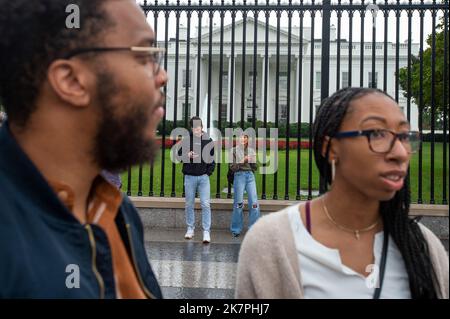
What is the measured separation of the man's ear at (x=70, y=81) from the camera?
1.21 metres

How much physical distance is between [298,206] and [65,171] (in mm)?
904

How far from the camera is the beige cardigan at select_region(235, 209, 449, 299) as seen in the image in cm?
156

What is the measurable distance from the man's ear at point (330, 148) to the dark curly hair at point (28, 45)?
95 centimetres

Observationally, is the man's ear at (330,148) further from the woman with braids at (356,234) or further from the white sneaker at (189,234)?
the white sneaker at (189,234)

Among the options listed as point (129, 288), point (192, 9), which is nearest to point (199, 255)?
point (192, 9)

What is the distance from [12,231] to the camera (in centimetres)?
102

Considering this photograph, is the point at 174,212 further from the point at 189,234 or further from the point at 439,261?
the point at 439,261

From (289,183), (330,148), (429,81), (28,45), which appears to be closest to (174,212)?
(289,183)

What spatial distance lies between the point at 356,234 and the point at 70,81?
3.58 ft

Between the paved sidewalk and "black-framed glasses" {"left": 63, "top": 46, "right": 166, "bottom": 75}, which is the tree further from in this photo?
"black-framed glasses" {"left": 63, "top": 46, "right": 166, "bottom": 75}

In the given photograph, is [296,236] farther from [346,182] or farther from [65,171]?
[65,171]

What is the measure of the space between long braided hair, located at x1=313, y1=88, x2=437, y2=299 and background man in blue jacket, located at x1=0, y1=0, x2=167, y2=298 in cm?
70

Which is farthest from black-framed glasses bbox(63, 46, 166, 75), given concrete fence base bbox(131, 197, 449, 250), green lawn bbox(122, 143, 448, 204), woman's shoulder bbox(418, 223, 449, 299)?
concrete fence base bbox(131, 197, 449, 250)

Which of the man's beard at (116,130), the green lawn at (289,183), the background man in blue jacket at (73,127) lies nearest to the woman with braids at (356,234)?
the background man in blue jacket at (73,127)
